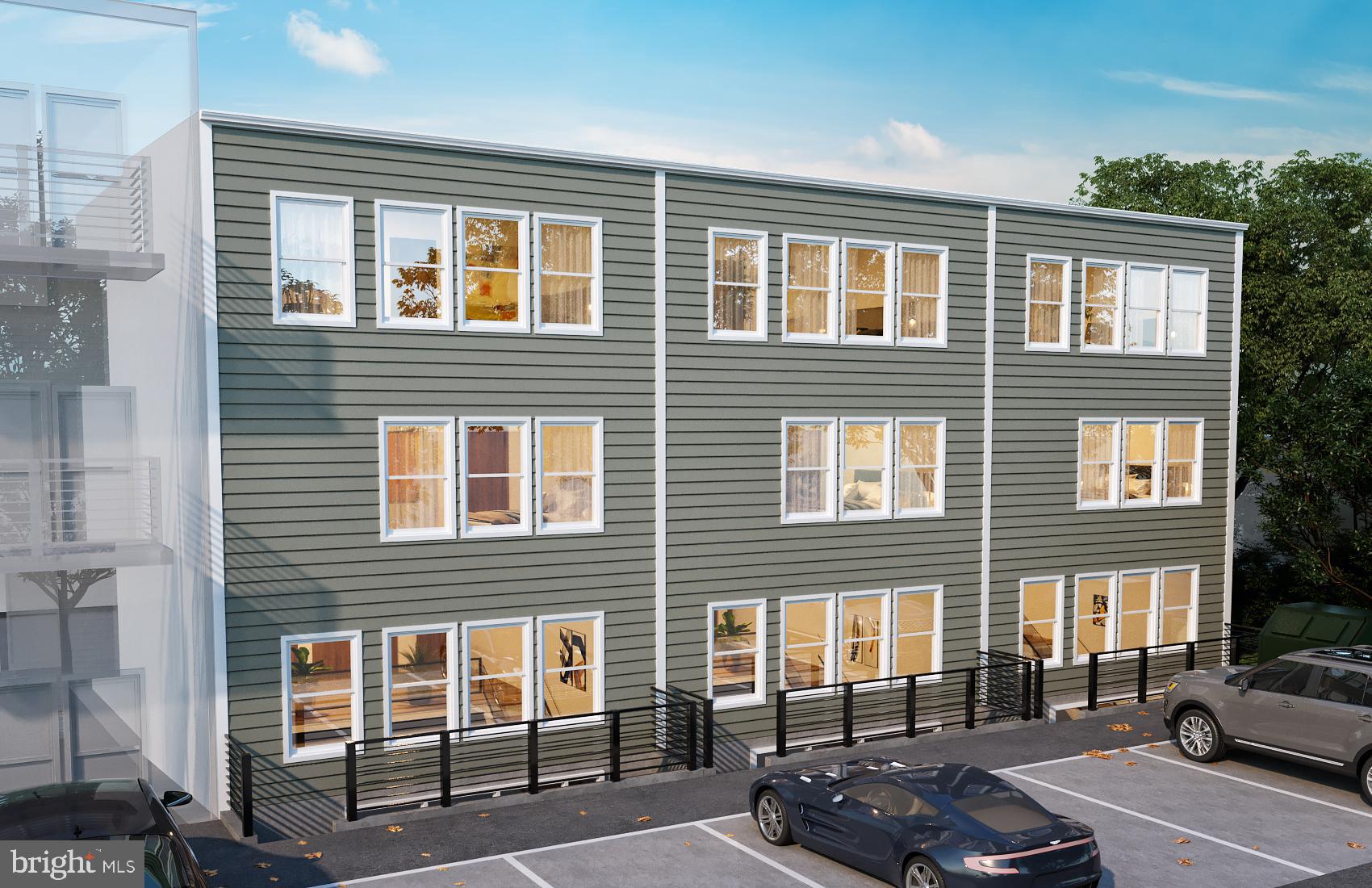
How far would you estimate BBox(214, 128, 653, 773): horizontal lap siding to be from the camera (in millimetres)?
14297

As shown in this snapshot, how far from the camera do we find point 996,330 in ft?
63.8

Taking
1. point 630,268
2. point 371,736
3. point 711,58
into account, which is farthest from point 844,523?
point 711,58

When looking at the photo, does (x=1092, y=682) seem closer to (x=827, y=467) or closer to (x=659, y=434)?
(x=827, y=467)

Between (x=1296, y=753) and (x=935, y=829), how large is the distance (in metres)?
6.71

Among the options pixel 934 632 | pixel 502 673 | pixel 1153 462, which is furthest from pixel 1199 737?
pixel 502 673

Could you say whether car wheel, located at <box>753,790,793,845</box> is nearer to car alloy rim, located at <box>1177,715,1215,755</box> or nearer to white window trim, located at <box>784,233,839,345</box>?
car alloy rim, located at <box>1177,715,1215,755</box>

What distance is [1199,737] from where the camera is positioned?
15.9m

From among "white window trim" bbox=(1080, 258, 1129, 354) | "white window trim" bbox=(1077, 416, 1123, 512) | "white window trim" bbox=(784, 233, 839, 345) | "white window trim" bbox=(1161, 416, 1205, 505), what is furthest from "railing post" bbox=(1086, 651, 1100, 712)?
"white window trim" bbox=(784, 233, 839, 345)

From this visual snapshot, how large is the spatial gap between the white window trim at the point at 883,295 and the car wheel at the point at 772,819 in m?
7.87

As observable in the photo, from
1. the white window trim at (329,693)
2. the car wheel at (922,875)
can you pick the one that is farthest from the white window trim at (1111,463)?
the white window trim at (329,693)

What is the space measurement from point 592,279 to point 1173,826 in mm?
10202

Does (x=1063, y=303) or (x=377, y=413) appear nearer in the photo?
(x=377, y=413)

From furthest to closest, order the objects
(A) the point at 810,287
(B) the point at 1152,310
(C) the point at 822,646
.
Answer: (B) the point at 1152,310 < (C) the point at 822,646 < (A) the point at 810,287

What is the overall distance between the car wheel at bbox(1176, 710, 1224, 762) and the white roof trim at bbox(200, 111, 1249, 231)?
8.67 meters
